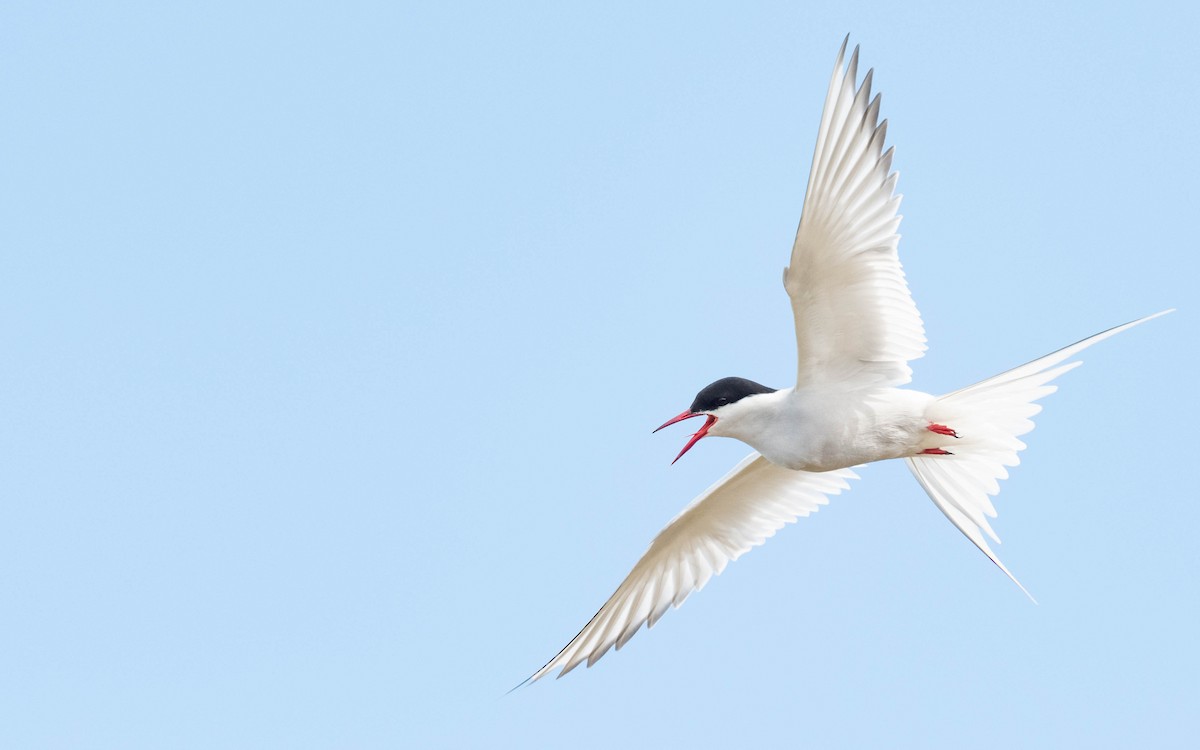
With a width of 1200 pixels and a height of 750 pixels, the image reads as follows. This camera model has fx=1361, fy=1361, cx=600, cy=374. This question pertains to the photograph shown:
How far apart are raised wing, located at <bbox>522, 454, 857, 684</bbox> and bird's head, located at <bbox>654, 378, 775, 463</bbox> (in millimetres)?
944

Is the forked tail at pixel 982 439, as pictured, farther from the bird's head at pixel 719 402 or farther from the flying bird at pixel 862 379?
the bird's head at pixel 719 402

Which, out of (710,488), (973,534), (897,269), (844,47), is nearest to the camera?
(844,47)

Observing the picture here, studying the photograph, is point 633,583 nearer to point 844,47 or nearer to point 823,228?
point 823,228

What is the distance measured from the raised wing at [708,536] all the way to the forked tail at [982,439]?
1.20 meters

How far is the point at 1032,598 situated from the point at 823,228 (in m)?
2.11

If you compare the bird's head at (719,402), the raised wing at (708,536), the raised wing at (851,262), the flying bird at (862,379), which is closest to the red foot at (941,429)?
the flying bird at (862,379)

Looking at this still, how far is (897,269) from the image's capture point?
7.12 meters

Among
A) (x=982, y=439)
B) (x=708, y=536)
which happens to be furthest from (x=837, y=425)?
(x=708, y=536)

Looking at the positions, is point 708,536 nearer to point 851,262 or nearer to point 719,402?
point 719,402

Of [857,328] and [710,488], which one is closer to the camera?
[857,328]

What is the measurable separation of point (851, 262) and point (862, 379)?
0.72 meters

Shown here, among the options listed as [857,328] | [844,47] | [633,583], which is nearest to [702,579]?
[633,583]

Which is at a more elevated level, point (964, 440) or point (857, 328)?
point (857, 328)

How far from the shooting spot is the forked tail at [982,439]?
7.26m
